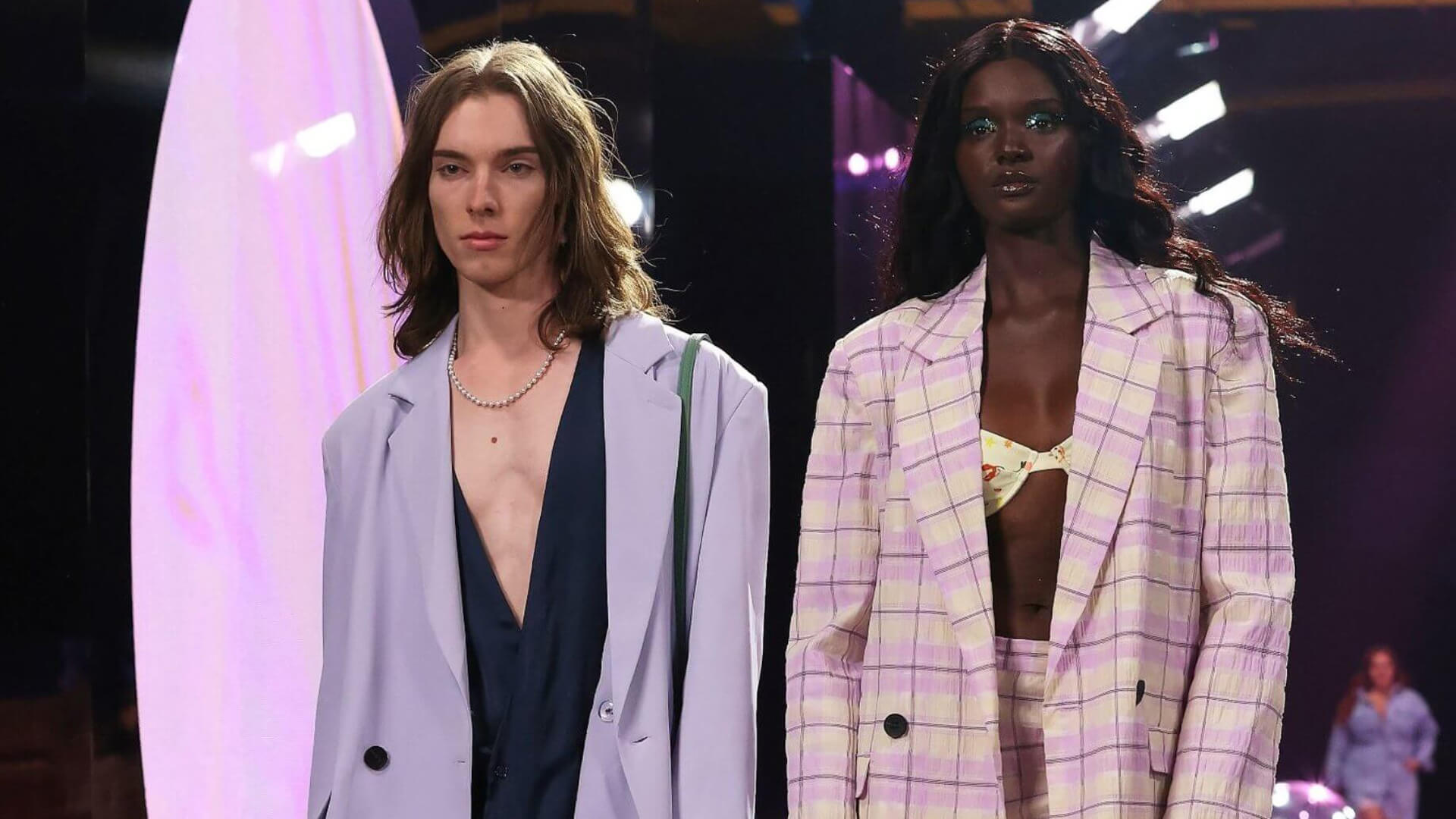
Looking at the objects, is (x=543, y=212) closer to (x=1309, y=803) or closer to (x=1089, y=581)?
(x=1089, y=581)

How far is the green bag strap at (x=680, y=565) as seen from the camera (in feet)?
9.77

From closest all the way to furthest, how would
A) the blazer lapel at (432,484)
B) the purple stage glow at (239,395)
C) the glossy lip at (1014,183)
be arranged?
the blazer lapel at (432,484) < the glossy lip at (1014,183) < the purple stage glow at (239,395)

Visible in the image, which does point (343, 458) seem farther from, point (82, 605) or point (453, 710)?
point (82, 605)

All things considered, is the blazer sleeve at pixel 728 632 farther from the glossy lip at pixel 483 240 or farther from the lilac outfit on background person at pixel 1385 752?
the lilac outfit on background person at pixel 1385 752

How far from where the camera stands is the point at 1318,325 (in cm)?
463

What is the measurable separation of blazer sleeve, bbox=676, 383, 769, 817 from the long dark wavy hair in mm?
499

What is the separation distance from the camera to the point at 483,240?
3.14 metres

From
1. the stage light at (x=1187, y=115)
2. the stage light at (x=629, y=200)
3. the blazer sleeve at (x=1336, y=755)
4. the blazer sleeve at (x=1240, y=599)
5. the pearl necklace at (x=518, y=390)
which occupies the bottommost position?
the blazer sleeve at (x=1336, y=755)

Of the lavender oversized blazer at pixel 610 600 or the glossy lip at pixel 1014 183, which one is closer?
the lavender oversized blazer at pixel 610 600

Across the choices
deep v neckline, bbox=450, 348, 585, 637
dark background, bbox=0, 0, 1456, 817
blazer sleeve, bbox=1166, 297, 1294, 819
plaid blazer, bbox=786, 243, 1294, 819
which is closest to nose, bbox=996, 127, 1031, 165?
plaid blazer, bbox=786, 243, 1294, 819

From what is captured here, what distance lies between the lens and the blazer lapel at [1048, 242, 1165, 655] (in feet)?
9.44

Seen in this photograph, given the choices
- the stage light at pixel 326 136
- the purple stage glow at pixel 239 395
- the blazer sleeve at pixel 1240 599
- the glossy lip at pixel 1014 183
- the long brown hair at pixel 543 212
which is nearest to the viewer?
the blazer sleeve at pixel 1240 599

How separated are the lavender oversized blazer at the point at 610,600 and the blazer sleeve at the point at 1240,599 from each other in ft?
2.56

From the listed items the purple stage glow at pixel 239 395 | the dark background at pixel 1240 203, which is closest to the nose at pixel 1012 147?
the dark background at pixel 1240 203
